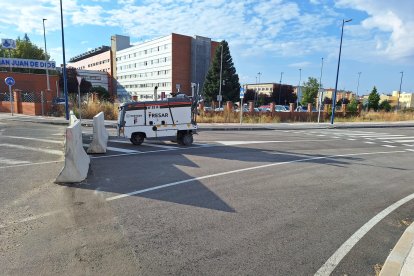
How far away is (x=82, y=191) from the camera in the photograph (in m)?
6.51

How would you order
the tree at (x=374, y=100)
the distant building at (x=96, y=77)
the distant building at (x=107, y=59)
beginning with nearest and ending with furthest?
the tree at (x=374, y=100), the distant building at (x=96, y=77), the distant building at (x=107, y=59)

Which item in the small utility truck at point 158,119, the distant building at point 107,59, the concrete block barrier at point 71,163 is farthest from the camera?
the distant building at point 107,59

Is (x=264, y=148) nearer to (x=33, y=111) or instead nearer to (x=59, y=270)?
(x=59, y=270)

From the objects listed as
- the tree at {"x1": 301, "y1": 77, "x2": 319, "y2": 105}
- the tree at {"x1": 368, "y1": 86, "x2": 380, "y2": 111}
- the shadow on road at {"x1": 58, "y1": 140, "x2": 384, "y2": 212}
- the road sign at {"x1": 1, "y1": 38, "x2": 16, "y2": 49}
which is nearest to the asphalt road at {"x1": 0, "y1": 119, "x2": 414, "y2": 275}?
the shadow on road at {"x1": 58, "y1": 140, "x2": 384, "y2": 212}

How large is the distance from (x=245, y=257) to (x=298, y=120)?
1275 inches

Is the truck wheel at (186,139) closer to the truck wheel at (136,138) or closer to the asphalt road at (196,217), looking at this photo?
the truck wheel at (136,138)

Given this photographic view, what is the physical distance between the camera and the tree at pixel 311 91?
75.1 meters

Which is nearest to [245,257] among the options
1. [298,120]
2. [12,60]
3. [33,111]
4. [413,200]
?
[413,200]

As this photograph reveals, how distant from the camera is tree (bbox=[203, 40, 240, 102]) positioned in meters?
64.2

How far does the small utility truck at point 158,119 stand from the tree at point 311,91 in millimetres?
65131

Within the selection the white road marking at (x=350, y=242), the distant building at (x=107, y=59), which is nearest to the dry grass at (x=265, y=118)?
the white road marking at (x=350, y=242)

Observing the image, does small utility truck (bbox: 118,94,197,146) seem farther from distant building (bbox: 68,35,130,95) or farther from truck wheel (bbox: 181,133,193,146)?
distant building (bbox: 68,35,130,95)

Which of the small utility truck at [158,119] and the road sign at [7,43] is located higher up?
the road sign at [7,43]

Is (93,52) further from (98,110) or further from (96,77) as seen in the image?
(98,110)
